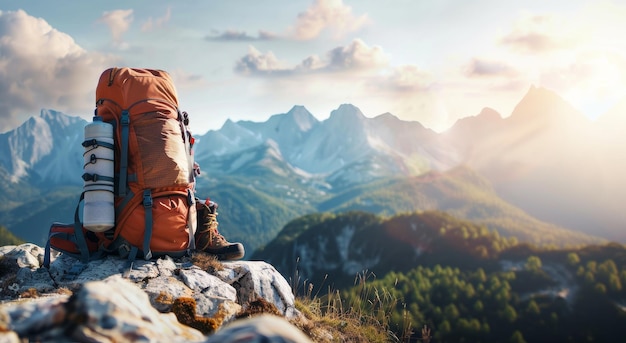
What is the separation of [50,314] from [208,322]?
258 cm

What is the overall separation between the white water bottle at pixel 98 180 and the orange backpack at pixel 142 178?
0.65 feet

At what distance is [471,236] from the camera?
157 metres

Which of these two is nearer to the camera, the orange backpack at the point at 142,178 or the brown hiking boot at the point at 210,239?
the orange backpack at the point at 142,178

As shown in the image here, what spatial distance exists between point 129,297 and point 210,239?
4.80 meters

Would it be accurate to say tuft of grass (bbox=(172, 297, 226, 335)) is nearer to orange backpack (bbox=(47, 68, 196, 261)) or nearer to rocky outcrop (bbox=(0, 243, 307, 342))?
rocky outcrop (bbox=(0, 243, 307, 342))

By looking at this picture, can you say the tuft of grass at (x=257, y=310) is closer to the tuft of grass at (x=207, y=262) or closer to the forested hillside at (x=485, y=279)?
the tuft of grass at (x=207, y=262)

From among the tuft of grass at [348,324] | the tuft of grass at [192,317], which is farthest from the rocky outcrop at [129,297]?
the tuft of grass at [348,324]

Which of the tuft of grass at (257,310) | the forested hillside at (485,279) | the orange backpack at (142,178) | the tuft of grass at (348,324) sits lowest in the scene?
the forested hillside at (485,279)

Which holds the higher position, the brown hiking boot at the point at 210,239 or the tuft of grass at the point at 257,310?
the brown hiking boot at the point at 210,239

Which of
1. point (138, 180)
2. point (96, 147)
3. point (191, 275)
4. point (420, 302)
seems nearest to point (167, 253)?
point (191, 275)

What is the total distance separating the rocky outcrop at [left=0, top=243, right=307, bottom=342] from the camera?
3162 millimetres

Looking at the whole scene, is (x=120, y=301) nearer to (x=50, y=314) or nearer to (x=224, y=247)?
(x=50, y=314)

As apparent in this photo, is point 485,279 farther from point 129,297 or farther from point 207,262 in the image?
point 129,297

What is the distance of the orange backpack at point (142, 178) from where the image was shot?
7.25 metres
